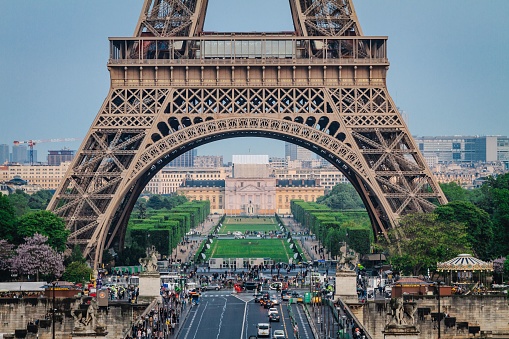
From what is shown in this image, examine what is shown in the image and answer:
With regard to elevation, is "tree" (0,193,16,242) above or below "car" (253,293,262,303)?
above

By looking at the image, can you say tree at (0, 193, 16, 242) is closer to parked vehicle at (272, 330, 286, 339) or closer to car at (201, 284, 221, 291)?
car at (201, 284, 221, 291)

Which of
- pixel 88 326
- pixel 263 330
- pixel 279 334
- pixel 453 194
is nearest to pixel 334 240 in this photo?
pixel 453 194

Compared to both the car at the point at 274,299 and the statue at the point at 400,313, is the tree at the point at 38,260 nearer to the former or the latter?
the car at the point at 274,299

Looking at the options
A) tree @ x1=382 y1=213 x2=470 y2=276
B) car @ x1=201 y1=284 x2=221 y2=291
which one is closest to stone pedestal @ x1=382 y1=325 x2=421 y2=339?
tree @ x1=382 y1=213 x2=470 y2=276

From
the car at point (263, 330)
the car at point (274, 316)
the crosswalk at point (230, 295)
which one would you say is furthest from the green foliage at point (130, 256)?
the car at point (263, 330)

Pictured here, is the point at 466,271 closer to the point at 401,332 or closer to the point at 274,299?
the point at 274,299
